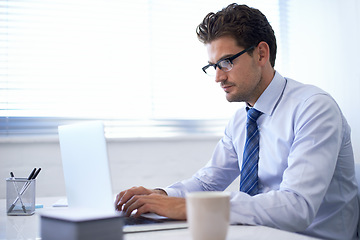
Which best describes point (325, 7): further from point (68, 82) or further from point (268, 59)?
point (68, 82)

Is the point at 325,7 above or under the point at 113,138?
above

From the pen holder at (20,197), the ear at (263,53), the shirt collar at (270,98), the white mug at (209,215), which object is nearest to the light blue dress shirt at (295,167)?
the shirt collar at (270,98)

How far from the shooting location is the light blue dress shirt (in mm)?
1134

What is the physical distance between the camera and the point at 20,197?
4.28 feet

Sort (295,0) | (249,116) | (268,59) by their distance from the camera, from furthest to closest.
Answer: (295,0) < (268,59) < (249,116)

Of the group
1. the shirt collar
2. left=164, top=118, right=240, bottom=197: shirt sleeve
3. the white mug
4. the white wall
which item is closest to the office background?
the white wall

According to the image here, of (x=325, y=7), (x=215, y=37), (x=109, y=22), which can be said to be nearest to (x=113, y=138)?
(x=109, y=22)

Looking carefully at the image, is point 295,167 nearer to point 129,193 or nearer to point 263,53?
point 129,193

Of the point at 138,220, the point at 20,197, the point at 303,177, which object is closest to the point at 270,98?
the point at 303,177

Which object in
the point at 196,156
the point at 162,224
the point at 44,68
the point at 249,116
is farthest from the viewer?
the point at 196,156

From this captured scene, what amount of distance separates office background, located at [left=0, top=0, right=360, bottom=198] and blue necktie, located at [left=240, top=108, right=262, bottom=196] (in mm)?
868

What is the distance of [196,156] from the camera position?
96.3 inches

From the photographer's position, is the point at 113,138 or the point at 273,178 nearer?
the point at 273,178

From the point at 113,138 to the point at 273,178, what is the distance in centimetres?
105
